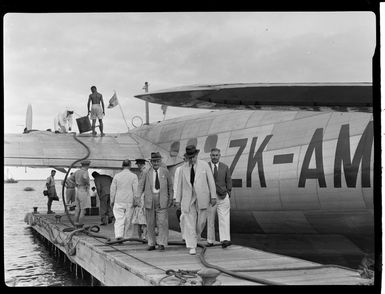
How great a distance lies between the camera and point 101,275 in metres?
8.34

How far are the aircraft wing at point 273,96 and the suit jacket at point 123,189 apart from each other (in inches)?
162

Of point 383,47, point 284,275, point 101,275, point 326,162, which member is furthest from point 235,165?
point 383,47

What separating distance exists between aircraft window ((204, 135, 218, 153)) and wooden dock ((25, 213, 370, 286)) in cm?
363

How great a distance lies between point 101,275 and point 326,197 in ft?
14.3

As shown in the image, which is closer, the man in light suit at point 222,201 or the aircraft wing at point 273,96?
the aircraft wing at point 273,96

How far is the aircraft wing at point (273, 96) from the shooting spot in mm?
5402

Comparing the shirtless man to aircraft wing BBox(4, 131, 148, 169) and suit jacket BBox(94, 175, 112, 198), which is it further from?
suit jacket BBox(94, 175, 112, 198)

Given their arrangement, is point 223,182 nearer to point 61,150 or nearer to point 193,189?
point 193,189

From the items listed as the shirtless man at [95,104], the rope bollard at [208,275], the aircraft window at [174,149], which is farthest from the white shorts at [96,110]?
the rope bollard at [208,275]

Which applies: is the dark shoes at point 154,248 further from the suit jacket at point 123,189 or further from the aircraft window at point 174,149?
the aircraft window at point 174,149

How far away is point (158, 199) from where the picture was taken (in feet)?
28.5

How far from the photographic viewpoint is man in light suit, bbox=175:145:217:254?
8.42 metres

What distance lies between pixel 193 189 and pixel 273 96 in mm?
3182
